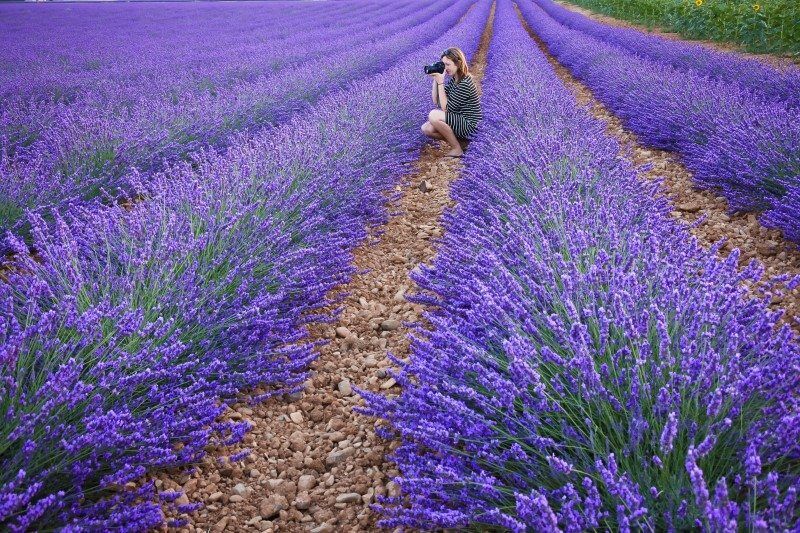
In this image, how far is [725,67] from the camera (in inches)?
262

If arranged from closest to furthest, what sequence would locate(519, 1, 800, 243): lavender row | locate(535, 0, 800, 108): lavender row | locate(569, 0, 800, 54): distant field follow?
1. locate(519, 1, 800, 243): lavender row
2. locate(535, 0, 800, 108): lavender row
3. locate(569, 0, 800, 54): distant field

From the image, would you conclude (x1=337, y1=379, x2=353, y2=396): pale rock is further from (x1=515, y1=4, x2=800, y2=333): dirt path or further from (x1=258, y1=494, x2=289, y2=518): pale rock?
(x1=515, y1=4, x2=800, y2=333): dirt path

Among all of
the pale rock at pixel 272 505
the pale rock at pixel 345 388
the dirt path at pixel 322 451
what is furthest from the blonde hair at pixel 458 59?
the pale rock at pixel 272 505

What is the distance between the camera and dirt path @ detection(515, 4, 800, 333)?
2.95m

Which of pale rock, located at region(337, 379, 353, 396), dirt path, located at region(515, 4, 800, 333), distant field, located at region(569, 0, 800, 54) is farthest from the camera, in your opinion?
distant field, located at region(569, 0, 800, 54)

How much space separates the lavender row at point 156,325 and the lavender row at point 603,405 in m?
0.61

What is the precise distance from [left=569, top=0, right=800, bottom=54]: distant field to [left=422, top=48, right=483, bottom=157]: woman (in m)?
6.29

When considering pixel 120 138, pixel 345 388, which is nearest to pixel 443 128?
pixel 120 138

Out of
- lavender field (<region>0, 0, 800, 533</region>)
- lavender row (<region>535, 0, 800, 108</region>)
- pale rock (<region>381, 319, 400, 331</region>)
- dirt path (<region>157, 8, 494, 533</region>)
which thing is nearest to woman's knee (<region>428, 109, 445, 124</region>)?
lavender field (<region>0, 0, 800, 533</region>)

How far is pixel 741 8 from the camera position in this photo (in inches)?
403

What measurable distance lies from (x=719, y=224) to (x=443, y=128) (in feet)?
8.38

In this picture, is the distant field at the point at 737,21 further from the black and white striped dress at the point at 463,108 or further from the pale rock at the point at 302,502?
the pale rock at the point at 302,502

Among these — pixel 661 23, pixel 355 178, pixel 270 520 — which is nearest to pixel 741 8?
pixel 661 23

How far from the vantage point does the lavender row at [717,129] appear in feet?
11.3
